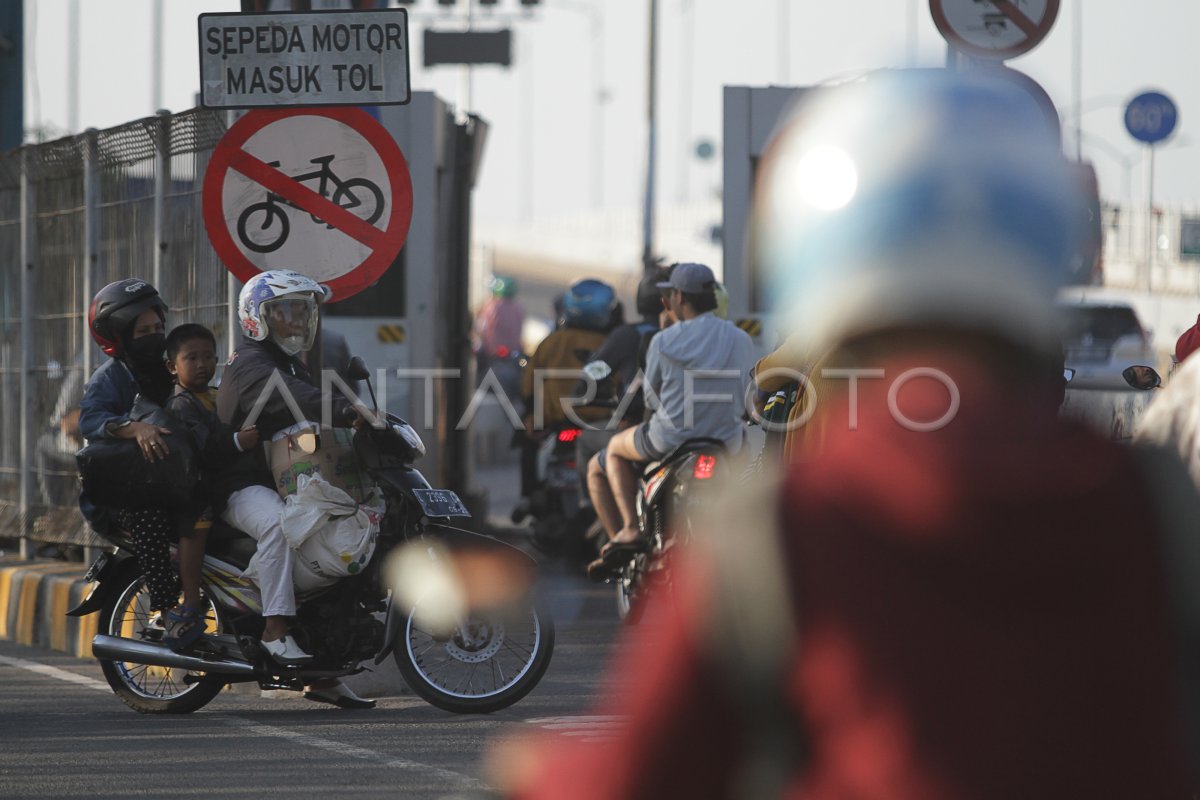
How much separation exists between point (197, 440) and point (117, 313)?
78 cm

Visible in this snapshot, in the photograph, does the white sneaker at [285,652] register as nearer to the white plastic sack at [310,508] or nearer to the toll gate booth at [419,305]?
the white plastic sack at [310,508]

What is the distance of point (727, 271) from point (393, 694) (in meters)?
5.52

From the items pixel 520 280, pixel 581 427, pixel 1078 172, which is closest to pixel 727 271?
pixel 581 427

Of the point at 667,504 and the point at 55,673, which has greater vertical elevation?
the point at 667,504

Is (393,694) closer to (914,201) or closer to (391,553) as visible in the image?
(391,553)

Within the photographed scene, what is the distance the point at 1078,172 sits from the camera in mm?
1843

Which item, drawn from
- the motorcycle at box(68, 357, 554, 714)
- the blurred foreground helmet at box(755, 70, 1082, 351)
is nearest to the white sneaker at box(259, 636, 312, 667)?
the motorcycle at box(68, 357, 554, 714)

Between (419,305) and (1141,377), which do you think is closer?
(1141,377)

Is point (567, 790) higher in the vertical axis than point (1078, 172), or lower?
lower

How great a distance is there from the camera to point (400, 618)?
7.81 metres

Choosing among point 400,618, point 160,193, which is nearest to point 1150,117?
point 160,193

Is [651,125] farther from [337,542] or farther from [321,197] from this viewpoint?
[337,542]

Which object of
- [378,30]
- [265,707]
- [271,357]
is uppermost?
[378,30]

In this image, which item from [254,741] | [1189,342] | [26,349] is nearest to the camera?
[254,741]
